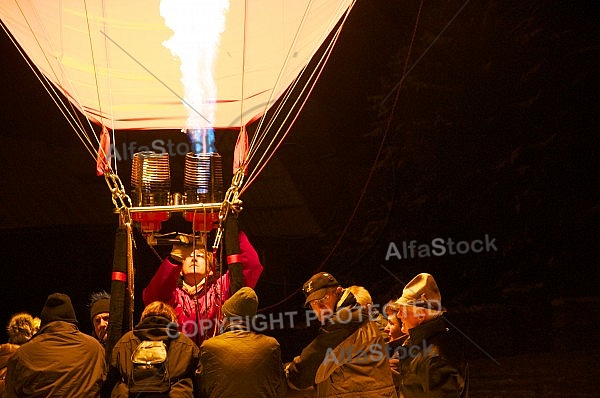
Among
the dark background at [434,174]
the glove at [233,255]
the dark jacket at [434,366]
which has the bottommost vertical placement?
the dark jacket at [434,366]

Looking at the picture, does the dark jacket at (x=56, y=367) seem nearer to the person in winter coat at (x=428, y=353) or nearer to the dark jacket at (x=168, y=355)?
the dark jacket at (x=168, y=355)

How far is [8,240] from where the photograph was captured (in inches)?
368

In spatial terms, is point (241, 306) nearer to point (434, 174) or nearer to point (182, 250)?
point (182, 250)

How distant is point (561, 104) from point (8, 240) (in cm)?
670

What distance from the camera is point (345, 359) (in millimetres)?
4184

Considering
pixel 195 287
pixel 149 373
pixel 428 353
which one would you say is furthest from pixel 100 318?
pixel 428 353

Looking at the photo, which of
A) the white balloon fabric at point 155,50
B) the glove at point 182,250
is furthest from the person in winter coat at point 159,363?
the white balloon fabric at point 155,50

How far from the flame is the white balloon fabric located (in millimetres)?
15

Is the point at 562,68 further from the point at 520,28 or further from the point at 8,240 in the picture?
the point at 8,240

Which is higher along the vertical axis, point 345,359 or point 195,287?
point 195,287

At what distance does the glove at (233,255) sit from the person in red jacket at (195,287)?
0.31 m

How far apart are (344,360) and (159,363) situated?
914 millimetres

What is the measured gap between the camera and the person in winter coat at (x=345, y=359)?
4168mm

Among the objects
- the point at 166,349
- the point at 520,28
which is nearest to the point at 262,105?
the point at 166,349
